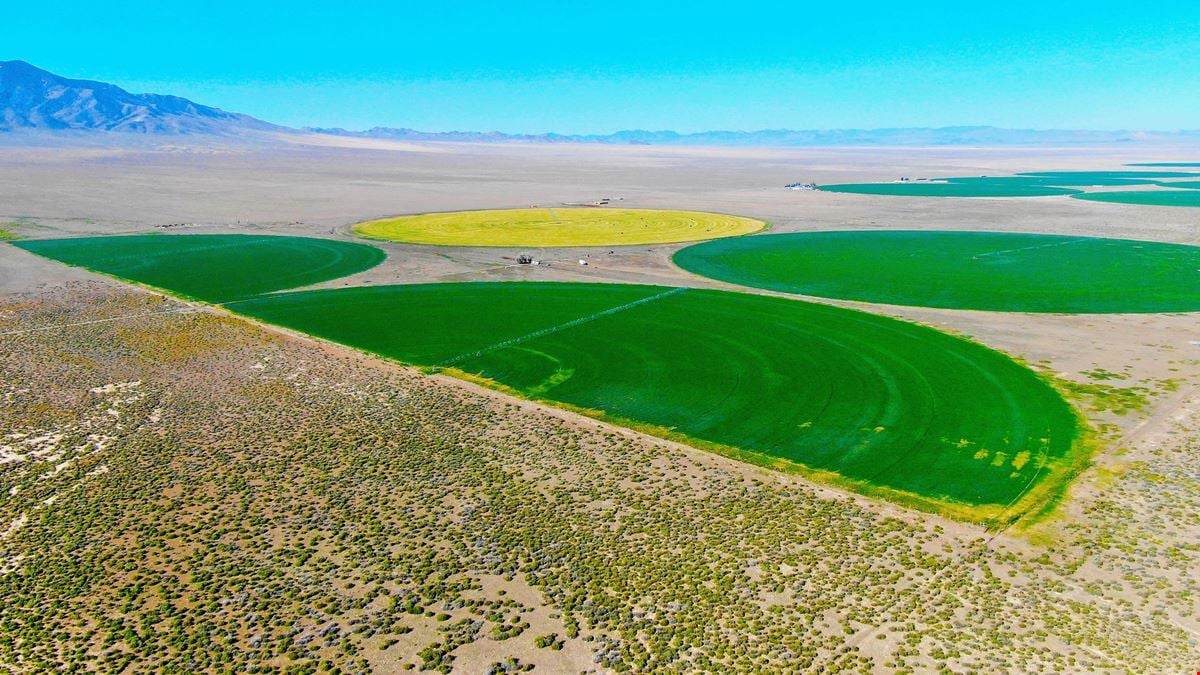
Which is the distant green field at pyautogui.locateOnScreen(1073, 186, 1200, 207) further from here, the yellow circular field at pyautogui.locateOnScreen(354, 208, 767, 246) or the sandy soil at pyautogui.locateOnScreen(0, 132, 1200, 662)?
the yellow circular field at pyautogui.locateOnScreen(354, 208, 767, 246)

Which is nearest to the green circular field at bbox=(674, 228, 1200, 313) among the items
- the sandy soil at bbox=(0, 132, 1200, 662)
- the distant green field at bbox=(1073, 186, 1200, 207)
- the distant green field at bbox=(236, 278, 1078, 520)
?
the sandy soil at bbox=(0, 132, 1200, 662)

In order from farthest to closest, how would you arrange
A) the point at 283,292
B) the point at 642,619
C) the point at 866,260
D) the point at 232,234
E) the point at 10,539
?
1. the point at 232,234
2. the point at 866,260
3. the point at 283,292
4. the point at 10,539
5. the point at 642,619

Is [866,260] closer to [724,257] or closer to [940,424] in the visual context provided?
[724,257]

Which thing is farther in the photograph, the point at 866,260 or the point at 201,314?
the point at 866,260

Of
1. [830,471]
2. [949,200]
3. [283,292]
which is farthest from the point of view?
[949,200]

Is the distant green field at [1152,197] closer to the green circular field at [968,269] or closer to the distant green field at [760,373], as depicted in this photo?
the green circular field at [968,269]

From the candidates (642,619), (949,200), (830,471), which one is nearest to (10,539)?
(642,619)

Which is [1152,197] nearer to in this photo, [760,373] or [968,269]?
[968,269]
